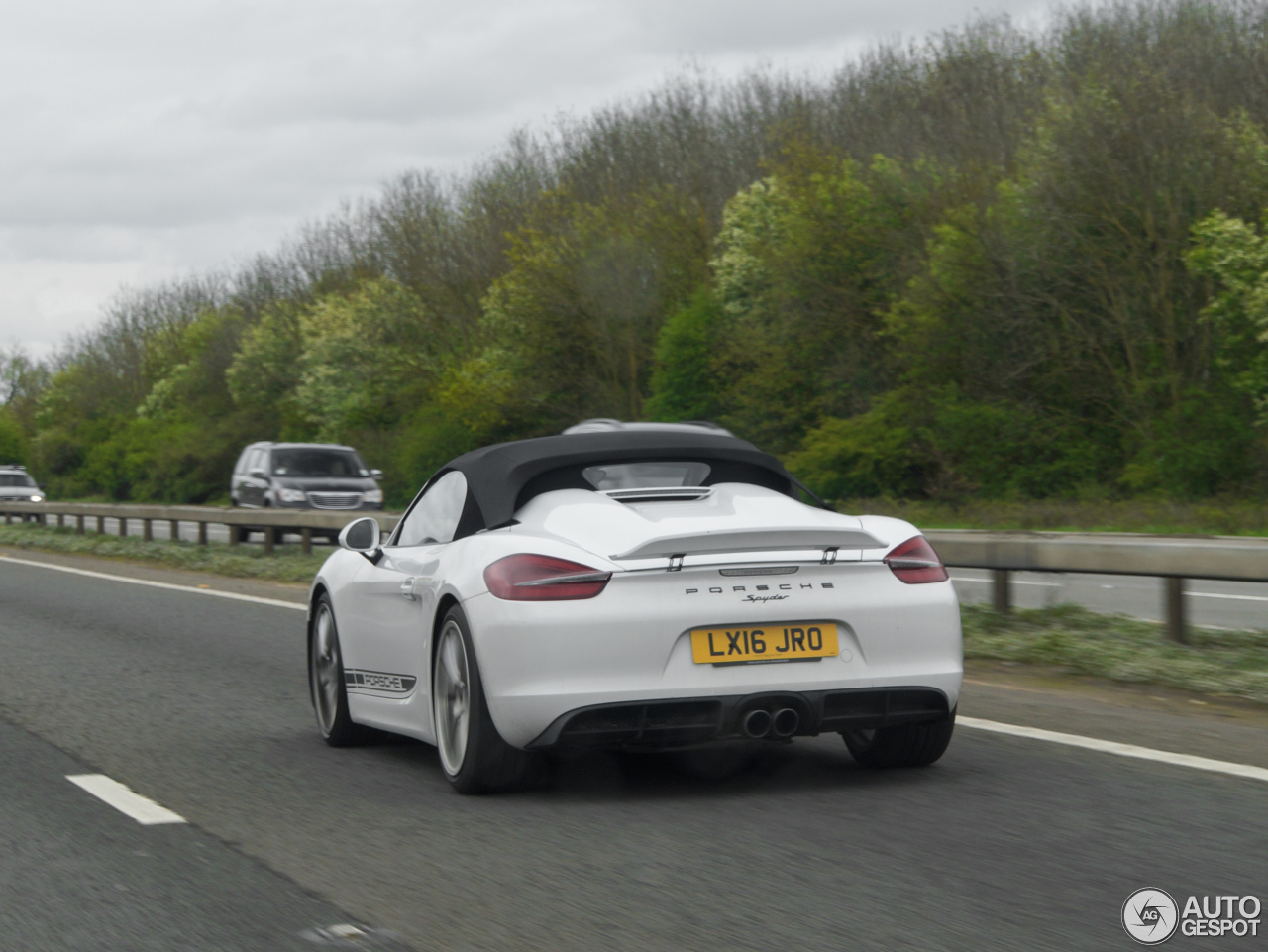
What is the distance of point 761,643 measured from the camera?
5820 mm

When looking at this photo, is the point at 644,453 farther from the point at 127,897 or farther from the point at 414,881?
the point at 127,897

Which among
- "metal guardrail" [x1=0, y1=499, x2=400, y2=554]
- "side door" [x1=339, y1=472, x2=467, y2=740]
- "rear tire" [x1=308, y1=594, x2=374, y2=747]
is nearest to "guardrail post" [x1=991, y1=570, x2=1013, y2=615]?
"rear tire" [x1=308, y1=594, x2=374, y2=747]

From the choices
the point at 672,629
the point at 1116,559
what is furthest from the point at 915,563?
the point at 1116,559

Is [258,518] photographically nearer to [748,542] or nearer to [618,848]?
[748,542]

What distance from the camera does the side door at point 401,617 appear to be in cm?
661

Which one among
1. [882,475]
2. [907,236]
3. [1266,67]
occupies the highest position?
[1266,67]

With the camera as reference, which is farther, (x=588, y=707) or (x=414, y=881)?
(x=588, y=707)

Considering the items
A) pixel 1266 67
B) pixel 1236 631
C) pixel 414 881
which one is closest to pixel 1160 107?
pixel 1266 67

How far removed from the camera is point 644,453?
6.75m

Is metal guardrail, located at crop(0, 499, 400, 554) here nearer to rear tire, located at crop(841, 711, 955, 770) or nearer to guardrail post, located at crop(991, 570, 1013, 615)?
guardrail post, located at crop(991, 570, 1013, 615)

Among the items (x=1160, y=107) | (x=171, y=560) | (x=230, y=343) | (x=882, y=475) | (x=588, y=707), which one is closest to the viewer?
(x=588, y=707)

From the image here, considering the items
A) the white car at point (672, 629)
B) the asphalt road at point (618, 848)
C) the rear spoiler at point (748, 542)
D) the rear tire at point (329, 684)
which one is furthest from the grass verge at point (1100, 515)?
the rear spoiler at point (748, 542)

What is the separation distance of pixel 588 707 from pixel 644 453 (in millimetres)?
1370

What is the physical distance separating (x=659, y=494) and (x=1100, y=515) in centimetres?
2392
